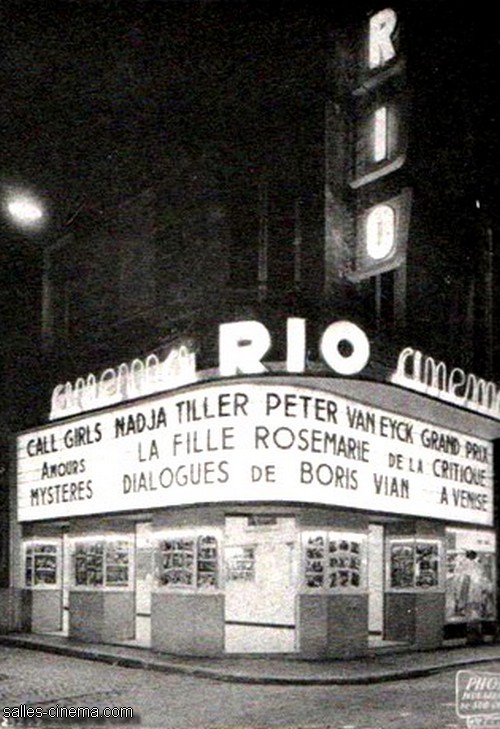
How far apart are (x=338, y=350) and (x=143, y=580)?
24.4 feet

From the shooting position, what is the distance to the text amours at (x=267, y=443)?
58.3 feet

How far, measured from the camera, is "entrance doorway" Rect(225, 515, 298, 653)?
1872cm

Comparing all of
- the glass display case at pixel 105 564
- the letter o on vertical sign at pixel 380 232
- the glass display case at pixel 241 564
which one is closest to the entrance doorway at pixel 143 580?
the glass display case at pixel 105 564

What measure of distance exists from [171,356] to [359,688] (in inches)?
270

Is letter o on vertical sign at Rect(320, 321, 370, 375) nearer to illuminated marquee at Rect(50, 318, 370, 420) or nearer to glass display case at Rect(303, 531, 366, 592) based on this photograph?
illuminated marquee at Rect(50, 318, 370, 420)

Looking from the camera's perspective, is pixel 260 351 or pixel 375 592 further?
pixel 375 592

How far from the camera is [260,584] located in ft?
62.8

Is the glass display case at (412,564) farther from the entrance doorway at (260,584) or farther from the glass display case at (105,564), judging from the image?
the glass display case at (105,564)

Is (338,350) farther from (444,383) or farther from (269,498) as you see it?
(444,383)

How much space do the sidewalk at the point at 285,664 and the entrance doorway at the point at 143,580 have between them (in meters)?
1.05

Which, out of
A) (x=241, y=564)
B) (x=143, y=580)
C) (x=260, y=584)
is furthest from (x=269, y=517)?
(x=143, y=580)

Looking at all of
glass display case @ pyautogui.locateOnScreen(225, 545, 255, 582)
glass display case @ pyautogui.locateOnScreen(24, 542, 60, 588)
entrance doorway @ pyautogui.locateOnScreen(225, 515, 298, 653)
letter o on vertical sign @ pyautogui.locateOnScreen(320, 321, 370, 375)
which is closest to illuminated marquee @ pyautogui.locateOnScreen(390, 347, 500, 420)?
letter o on vertical sign @ pyautogui.locateOnScreen(320, 321, 370, 375)

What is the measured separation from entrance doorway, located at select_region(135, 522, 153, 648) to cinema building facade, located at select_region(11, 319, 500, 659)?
0.04m

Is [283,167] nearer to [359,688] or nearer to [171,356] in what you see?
[171,356]
